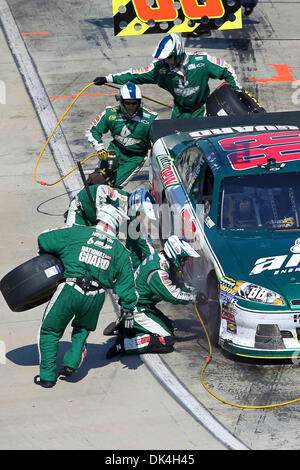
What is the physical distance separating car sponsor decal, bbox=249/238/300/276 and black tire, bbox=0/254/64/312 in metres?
1.79

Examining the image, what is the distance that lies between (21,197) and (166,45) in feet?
8.97

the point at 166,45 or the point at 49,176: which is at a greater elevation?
the point at 166,45

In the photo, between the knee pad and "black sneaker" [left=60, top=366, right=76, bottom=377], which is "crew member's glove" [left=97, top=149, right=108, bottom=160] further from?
"black sneaker" [left=60, top=366, right=76, bottom=377]

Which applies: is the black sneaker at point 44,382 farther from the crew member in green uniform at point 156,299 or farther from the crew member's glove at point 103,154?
the crew member's glove at point 103,154

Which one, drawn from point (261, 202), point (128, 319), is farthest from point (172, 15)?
point (128, 319)

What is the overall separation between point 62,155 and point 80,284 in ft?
20.0

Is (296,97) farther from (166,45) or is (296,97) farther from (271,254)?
(271,254)

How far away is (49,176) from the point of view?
45.3 ft

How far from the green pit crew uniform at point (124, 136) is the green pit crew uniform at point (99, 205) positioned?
4.92 ft

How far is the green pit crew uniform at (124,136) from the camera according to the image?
12234mm

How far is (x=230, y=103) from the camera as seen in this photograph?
43.0ft

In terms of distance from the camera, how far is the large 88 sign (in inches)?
628

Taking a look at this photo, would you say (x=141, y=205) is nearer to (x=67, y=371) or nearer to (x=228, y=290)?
(x=228, y=290)

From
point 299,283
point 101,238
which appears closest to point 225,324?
point 299,283
